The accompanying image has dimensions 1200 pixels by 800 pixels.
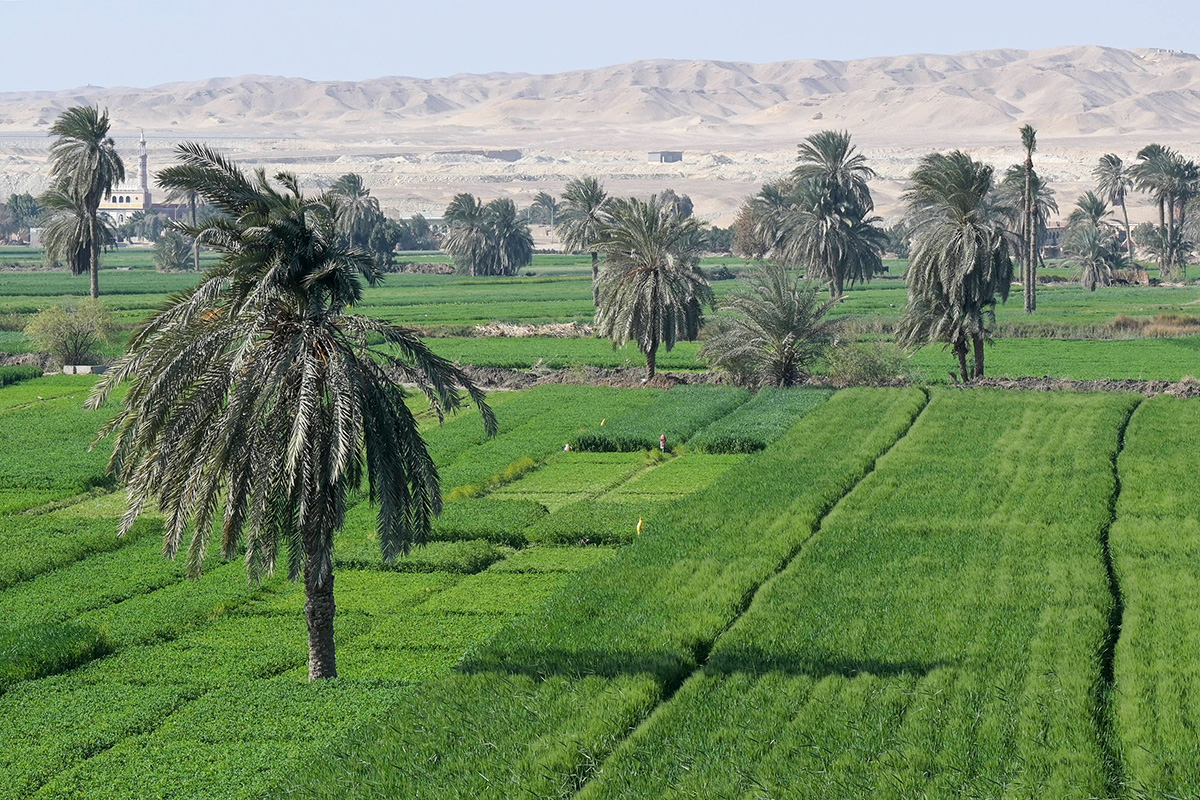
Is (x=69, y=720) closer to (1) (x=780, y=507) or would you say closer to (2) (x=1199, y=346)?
(1) (x=780, y=507)

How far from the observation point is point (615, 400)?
2014 inches

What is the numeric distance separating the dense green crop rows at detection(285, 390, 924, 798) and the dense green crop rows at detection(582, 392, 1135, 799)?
2.05ft

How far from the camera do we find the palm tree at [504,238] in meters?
133

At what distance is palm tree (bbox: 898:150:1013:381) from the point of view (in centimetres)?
5241

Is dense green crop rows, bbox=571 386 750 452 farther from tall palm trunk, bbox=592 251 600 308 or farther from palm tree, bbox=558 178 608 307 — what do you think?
palm tree, bbox=558 178 608 307

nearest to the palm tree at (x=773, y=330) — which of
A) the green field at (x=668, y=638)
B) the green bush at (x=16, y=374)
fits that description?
the green field at (x=668, y=638)

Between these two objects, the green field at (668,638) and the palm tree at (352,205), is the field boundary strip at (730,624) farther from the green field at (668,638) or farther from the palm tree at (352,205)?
the palm tree at (352,205)

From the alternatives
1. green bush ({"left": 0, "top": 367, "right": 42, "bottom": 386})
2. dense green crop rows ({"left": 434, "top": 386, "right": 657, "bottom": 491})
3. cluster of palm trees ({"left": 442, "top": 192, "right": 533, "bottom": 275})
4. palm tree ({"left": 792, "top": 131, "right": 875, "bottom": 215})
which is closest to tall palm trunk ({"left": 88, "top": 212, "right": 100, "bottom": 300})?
green bush ({"left": 0, "top": 367, "right": 42, "bottom": 386})

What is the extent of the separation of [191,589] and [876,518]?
46.8 ft

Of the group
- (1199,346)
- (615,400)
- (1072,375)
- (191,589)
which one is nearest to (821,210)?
(1199,346)

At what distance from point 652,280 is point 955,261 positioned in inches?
454

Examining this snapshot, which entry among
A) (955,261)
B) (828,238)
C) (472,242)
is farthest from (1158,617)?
(472,242)

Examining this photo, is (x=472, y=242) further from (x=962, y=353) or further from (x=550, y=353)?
(x=962, y=353)

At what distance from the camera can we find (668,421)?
45.4 meters
